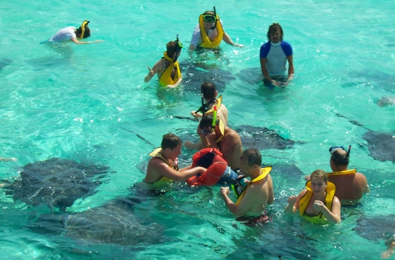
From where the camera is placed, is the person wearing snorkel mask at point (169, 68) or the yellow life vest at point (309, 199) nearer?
the yellow life vest at point (309, 199)

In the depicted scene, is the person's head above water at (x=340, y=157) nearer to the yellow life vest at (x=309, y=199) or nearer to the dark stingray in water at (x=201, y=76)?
the yellow life vest at (x=309, y=199)

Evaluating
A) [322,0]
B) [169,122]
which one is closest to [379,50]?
[322,0]

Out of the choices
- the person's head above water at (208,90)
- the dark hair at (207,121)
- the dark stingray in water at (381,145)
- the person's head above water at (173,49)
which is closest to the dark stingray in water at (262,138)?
the person's head above water at (208,90)

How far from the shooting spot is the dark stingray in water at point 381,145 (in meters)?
8.31

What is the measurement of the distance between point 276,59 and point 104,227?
19.5ft

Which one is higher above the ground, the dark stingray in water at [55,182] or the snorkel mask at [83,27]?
the snorkel mask at [83,27]

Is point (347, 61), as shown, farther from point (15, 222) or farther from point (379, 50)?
point (15, 222)

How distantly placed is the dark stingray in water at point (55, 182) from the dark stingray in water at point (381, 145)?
180 inches

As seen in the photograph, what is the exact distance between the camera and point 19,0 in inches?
630

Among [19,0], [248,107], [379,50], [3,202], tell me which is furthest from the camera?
[19,0]

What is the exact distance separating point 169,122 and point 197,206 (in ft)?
9.60

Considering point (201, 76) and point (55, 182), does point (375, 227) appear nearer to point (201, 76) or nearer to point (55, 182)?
point (55, 182)

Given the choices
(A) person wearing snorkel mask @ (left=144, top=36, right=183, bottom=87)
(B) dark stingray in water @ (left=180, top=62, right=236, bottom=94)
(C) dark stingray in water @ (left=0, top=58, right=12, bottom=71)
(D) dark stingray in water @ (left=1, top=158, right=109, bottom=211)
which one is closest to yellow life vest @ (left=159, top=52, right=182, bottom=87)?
(A) person wearing snorkel mask @ (left=144, top=36, right=183, bottom=87)

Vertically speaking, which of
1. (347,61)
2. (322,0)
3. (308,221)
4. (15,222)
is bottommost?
(15,222)
